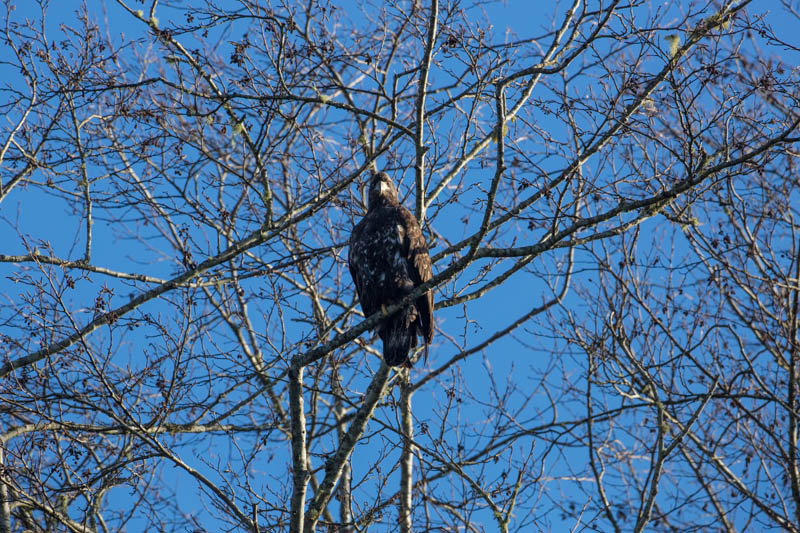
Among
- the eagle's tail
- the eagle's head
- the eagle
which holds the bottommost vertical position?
the eagle's tail

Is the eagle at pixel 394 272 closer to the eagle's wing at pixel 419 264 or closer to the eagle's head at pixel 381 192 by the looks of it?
the eagle's wing at pixel 419 264

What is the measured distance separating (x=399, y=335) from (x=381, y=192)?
49.5 inches

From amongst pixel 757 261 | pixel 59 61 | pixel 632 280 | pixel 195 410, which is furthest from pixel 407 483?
pixel 59 61

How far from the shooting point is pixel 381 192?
6.51m

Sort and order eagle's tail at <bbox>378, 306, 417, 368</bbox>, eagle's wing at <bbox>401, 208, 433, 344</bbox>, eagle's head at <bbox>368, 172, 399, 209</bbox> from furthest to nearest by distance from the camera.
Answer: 1. eagle's head at <bbox>368, 172, 399, 209</bbox>
2. eagle's wing at <bbox>401, 208, 433, 344</bbox>
3. eagle's tail at <bbox>378, 306, 417, 368</bbox>

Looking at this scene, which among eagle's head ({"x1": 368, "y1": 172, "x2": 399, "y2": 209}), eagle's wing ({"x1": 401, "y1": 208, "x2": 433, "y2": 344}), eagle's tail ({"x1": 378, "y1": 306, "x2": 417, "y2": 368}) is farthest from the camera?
eagle's head ({"x1": 368, "y1": 172, "x2": 399, "y2": 209})

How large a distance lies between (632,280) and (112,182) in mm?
4803

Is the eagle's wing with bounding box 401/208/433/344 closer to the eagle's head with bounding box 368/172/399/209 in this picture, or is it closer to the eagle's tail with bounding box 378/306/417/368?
the eagle's tail with bounding box 378/306/417/368

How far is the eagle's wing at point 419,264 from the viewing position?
5.90 m

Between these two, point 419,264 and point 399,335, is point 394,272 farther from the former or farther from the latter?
point 399,335

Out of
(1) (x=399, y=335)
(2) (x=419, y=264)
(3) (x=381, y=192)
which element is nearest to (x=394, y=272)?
(2) (x=419, y=264)

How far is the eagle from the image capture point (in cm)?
585

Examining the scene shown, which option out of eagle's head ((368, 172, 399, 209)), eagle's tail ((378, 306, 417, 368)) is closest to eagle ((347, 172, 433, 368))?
eagle's tail ((378, 306, 417, 368))

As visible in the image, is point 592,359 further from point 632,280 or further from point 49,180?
point 49,180
